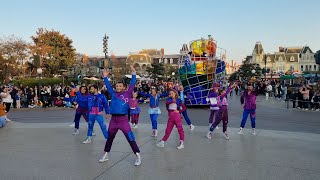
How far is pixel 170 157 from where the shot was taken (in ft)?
23.8

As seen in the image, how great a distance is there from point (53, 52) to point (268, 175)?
47.4 metres

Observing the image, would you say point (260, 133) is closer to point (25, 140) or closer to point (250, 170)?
point (250, 170)

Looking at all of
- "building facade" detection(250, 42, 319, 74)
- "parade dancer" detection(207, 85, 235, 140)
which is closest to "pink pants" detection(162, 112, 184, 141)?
"parade dancer" detection(207, 85, 235, 140)

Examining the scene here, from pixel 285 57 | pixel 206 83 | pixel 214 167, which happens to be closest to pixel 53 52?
pixel 206 83

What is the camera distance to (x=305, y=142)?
920 cm

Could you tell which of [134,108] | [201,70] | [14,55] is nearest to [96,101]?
[134,108]

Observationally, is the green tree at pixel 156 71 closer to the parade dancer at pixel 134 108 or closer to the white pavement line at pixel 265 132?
the white pavement line at pixel 265 132

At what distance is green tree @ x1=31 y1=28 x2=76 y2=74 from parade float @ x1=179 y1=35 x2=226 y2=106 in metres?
32.6

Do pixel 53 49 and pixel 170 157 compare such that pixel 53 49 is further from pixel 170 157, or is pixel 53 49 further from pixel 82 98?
pixel 170 157

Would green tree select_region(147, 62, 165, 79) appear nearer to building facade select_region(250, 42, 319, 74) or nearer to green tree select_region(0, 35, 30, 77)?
green tree select_region(0, 35, 30, 77)

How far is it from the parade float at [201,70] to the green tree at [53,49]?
1282 inches

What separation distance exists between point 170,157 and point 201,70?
513 inches

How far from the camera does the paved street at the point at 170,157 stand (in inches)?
234

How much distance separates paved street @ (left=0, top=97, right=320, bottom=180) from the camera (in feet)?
19.5
